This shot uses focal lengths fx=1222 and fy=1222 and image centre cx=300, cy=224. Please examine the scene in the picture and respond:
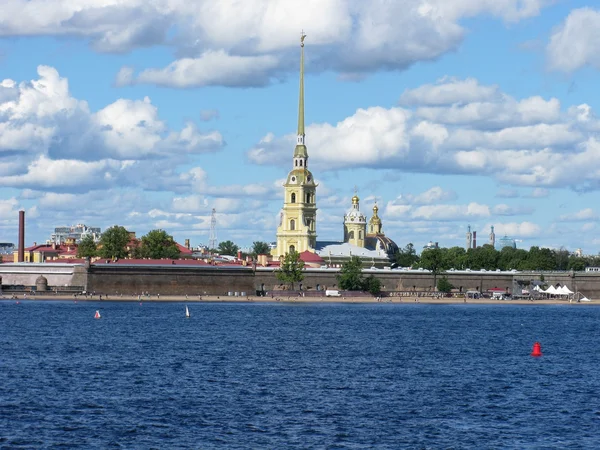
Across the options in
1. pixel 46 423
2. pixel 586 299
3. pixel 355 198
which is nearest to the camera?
pixel 46 423

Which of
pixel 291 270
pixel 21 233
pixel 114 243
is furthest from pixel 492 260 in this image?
pixel 21 233

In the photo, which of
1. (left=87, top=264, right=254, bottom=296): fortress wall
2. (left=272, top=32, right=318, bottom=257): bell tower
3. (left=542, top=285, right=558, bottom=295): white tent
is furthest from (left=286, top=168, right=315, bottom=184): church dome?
(left=542, top=285, right=558, bottom=295): white tent

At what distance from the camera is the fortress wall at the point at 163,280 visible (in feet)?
444

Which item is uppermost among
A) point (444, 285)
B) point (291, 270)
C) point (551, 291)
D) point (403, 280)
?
point (291, 270)

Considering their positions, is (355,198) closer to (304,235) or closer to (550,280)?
(304,235)

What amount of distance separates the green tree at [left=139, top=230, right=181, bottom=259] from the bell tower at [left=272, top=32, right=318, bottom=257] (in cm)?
1562

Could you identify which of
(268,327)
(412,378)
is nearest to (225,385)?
(412,378)

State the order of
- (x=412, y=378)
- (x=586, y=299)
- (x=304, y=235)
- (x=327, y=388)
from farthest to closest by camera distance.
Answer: (x=304, y=235)
(x=586, y=299)
(x=412, y=378)
(x=327, y=388)

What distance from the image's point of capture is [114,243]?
153375mm

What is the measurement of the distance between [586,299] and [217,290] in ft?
152

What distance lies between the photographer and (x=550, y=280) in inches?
6284

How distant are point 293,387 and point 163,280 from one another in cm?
9354

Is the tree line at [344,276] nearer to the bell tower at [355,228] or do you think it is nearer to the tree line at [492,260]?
the tree line at [492,260]

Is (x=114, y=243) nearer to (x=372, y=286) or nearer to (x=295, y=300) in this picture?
(x=295, y=300)
